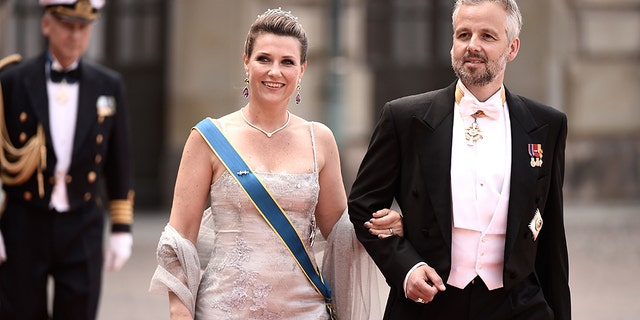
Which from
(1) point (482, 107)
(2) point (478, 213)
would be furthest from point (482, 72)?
(2) point (478, 213)

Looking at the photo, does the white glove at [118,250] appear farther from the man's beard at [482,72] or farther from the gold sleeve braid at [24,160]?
the man's beard at [482,72]

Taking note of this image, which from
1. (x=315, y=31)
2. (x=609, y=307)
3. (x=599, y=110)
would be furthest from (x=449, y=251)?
(x=599, y=110)

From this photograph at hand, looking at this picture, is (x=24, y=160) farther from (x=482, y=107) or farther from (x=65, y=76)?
(x=482, y=107)

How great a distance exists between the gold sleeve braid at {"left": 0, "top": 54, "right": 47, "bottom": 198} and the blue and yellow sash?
2.03 metres

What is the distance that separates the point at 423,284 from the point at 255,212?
76cm

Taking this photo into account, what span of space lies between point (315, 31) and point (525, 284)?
1094 centimetres

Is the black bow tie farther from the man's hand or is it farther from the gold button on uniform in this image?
the man's hand

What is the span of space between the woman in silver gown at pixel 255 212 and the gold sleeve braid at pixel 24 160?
1985mm

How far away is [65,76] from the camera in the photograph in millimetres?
7039

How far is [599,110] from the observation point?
16.5 metres

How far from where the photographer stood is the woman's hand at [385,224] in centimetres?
475

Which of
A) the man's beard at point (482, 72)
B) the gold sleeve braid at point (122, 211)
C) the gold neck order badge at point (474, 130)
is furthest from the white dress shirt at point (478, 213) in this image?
the gold sleeve braid at point (122, 211)

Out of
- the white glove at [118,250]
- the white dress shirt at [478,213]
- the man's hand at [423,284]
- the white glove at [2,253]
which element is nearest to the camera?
the man's hand at [423,284]

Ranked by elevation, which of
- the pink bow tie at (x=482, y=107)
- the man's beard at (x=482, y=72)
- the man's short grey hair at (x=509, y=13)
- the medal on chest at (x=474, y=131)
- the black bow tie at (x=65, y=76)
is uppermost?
the man's short grey hair at (x=509, y=13)
